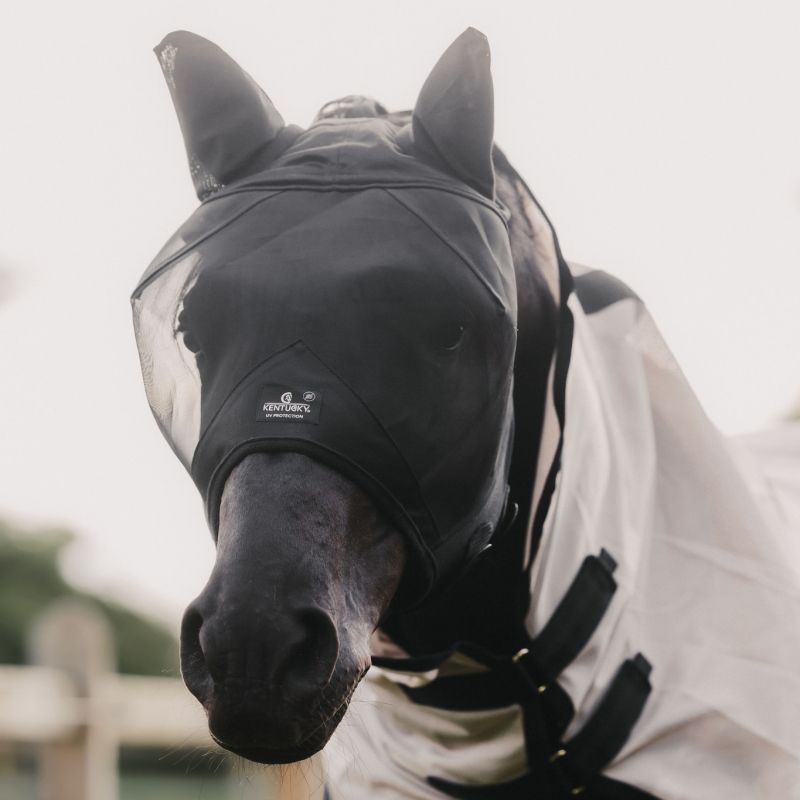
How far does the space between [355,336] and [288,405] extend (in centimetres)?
12

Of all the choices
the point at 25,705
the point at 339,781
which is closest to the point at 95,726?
the point at 25,705

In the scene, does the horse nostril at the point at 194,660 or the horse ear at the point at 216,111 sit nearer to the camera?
the horse nostril at the point at 194,660

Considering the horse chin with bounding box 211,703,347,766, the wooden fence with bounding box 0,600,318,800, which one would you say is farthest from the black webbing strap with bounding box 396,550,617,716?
the wooden fence with bounding box 0,600,318,800

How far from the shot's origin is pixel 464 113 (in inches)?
68.6

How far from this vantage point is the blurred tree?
1881 centimetres

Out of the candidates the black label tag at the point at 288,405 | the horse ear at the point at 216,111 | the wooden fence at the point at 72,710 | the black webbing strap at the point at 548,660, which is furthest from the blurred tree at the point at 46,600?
the black label tag at the point at 288,405

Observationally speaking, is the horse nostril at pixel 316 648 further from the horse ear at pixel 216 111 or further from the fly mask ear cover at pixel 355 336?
the horse ear at pixel 216 111

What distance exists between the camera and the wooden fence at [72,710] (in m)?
5.06

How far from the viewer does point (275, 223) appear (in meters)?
1.62

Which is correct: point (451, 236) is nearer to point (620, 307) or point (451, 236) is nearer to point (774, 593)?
point (620, 307)

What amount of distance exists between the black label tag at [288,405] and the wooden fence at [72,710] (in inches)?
149

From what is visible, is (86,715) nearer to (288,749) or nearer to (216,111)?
(216,111)

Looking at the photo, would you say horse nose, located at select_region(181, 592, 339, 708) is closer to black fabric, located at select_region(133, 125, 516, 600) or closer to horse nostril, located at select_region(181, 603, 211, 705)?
horse nostril, located at select_region(181, 603, 211, 705)

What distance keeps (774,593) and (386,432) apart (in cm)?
87
